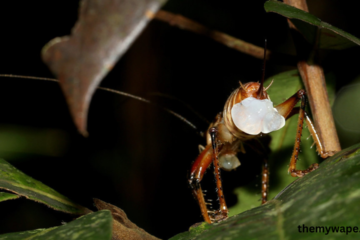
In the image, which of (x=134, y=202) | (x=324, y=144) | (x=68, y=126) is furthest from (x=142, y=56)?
(x=324, y=144)

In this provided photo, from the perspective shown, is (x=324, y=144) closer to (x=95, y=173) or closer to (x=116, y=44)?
(x=116, y=44)

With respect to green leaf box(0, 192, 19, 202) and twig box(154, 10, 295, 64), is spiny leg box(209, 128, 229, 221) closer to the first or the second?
twig box(154, 10, 295, 64)

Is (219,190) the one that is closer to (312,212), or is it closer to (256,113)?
(256,113)

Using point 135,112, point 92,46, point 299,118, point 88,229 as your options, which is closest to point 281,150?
point 299,118

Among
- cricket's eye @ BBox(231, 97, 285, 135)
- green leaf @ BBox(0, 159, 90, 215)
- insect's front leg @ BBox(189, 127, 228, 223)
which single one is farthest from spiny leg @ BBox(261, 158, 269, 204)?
green leaf @ BBox(0, 159, 90, 215)

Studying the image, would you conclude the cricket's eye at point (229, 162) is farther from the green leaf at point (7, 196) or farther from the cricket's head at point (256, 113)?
the green leaf at point (7, 196)
